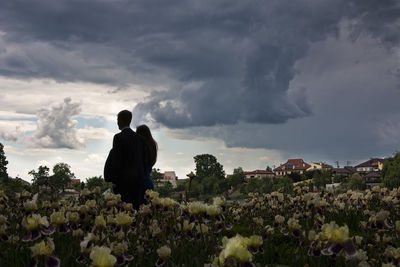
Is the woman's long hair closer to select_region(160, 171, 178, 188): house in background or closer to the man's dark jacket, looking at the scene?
the man's dark jacket

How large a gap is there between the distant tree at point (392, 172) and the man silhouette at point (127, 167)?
64.3 meters

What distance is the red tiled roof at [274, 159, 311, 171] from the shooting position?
18200cm

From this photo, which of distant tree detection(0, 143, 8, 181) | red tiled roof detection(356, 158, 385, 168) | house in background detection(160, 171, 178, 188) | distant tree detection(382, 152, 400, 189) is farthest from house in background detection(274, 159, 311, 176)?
distant tree detection(0, 143, 8, 181)

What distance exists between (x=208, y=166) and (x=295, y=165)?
74389mm

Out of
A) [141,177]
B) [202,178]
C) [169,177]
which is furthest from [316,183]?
[141,177]

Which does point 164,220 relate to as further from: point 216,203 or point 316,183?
point 316,183

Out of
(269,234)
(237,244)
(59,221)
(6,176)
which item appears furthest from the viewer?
(6,176)

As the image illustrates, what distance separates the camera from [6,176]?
55.0 meters

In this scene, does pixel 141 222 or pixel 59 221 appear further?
pixel 141 222

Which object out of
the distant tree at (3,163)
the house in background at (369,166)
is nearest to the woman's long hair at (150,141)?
the distant tree at (3,163)

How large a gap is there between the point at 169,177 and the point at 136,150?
161962 mm

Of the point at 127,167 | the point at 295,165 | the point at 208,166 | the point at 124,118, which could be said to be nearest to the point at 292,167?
the point at 295,165

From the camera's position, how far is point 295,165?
184 meters

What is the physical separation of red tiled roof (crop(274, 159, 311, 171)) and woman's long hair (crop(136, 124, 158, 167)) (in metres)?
177
